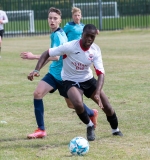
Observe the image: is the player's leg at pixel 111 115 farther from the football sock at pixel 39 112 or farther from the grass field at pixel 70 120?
the football sock at pixel 39 112

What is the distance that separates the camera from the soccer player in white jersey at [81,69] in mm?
7188

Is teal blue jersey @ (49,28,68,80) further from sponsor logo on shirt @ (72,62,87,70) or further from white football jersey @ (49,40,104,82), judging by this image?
sponsor logo on shirt @ (72,62,87,70)

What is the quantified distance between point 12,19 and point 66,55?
91.8 ft

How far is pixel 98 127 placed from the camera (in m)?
8.39

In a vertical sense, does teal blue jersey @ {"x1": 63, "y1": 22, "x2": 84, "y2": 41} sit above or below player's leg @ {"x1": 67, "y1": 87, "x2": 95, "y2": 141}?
above

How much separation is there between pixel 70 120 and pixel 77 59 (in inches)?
73.3

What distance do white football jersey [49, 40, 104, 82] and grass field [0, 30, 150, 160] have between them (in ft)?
2.84

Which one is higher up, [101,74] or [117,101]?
[101,74]

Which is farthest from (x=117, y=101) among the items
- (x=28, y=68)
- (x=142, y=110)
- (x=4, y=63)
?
(x=4, y=63)

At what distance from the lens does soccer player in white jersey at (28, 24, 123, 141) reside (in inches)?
283

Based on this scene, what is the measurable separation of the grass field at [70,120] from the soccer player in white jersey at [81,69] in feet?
1.71

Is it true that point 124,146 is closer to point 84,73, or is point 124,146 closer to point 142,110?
point 84,73

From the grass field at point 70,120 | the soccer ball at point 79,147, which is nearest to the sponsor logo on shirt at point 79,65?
the grass field at point 70,120

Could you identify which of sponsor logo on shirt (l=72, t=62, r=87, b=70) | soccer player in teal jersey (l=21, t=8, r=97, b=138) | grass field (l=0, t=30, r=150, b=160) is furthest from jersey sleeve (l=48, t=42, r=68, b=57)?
grass field (l=0, t=30, r=150, b=160)
